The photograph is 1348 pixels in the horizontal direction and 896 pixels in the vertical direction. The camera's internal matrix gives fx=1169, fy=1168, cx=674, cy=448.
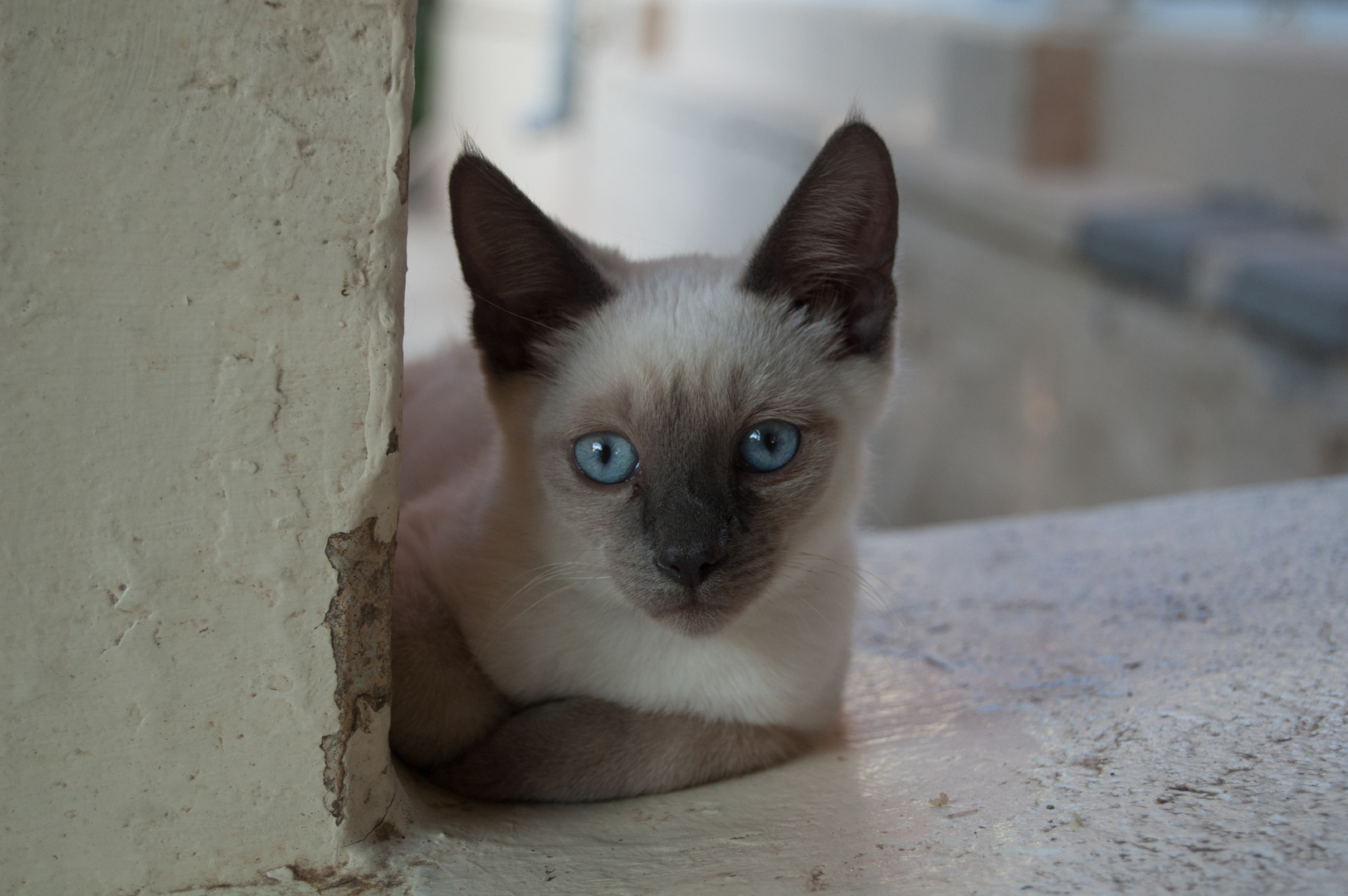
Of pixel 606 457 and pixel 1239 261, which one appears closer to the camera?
pixel 606 457

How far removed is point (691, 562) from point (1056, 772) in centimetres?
56

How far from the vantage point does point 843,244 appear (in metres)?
1.65

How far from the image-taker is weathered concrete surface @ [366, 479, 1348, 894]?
4.23 feet

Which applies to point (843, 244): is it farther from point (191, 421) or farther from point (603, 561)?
point (191, 421)

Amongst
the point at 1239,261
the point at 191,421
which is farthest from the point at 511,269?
the point at 1239,261

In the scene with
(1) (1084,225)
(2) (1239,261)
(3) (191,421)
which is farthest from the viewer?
(1) (1084,225)

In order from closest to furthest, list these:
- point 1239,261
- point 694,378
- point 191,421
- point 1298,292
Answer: point 191,421, point 694,378, point 1298,292, point 1239,261

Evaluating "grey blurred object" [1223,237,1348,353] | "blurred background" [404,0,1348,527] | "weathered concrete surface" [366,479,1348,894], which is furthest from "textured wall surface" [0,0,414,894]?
"grey blurred object" [1223,237,1348,353]

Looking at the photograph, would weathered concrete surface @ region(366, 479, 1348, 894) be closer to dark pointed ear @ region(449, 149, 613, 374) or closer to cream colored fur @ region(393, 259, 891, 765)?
cream colored fur @ region(393, 259, 891, 765)

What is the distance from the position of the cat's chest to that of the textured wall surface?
36 centimetres

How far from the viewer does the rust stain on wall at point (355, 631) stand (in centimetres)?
130

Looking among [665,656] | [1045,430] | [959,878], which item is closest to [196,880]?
[665,656]

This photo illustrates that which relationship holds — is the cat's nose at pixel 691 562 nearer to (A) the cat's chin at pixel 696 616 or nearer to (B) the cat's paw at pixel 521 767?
(A) the cat's chin at pixel 696 616

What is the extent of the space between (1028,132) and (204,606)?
14.9ft
